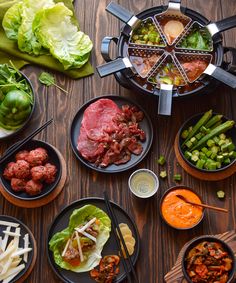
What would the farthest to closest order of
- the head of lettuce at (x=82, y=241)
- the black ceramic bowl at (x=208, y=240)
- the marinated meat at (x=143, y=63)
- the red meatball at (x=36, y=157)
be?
1. the marinated meat at (x=143, y=63)
2. the red meatball at (x=36, y=157)
3. the head of lettuce at (x=82, y=241)
4. the black ceramic bowl at (x=208, y=240)

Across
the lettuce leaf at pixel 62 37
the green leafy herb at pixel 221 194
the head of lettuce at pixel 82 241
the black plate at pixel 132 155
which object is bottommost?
the head of lettuce at pixel 82 241

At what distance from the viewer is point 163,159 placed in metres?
3.27

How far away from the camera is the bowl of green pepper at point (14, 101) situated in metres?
3.22

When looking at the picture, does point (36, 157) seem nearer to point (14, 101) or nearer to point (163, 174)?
point (14, 101)

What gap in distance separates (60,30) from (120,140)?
2.95ft

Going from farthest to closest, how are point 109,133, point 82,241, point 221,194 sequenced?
point 109,133
point 221,194
point 82,241

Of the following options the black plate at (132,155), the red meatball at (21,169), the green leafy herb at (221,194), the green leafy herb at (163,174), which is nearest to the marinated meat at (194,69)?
the black plate at (132,155)

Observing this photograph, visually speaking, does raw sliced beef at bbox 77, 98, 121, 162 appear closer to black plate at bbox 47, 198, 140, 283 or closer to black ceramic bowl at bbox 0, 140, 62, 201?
black ceramic bowl at bbox 0, 140, 62, 201

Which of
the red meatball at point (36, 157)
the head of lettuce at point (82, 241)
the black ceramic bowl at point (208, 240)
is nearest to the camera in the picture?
the black ceramic bowl at point (208, 240)

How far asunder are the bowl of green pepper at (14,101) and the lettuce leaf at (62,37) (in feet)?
0.95

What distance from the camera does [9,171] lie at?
315cm

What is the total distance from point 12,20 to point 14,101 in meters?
0.67

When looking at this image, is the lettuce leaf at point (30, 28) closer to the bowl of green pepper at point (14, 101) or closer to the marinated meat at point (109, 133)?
the bowl of green pepper at point (14, 101)

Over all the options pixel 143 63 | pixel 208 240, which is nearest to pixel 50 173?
pixel 143 63
